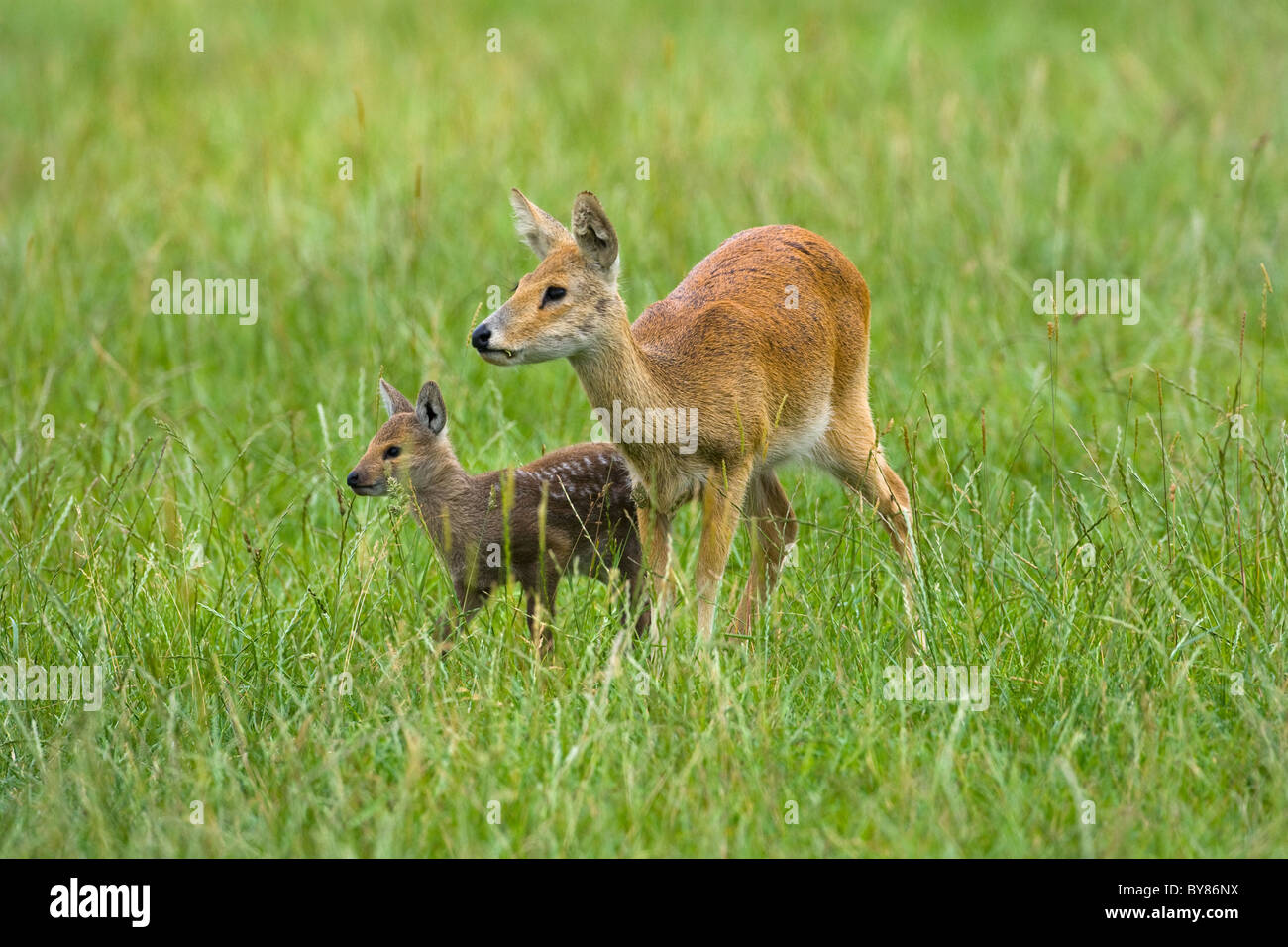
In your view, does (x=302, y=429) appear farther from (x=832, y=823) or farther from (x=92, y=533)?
(x=832, y=823)

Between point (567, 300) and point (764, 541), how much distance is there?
4.71 feet

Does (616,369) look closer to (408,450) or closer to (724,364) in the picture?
(724,364)

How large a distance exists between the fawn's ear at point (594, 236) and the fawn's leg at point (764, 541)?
0.96 metres

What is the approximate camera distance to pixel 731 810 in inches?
157

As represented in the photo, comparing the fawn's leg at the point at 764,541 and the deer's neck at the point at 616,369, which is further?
the fawn's leg at the point at 764,541

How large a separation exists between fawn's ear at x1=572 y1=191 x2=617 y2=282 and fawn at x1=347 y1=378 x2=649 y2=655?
0.76m

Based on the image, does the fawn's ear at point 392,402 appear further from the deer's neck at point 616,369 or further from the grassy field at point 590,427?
the deer's neck at point 616,369

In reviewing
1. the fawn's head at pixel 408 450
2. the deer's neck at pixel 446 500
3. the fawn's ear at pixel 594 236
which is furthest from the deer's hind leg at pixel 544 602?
the fawn's ear at pixel 594 236

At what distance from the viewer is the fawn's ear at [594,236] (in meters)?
4.70

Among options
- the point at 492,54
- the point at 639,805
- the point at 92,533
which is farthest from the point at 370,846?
the point at 492,54

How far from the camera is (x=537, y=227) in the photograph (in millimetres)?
4926

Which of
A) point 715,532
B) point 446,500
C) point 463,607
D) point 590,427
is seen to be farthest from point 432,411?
point 590,427

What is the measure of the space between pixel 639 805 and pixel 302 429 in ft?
11.8

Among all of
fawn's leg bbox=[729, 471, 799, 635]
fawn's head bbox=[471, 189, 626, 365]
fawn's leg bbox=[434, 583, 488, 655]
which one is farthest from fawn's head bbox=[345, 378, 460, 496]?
fawn's leg bbox=[729, 471, 799, 635]
